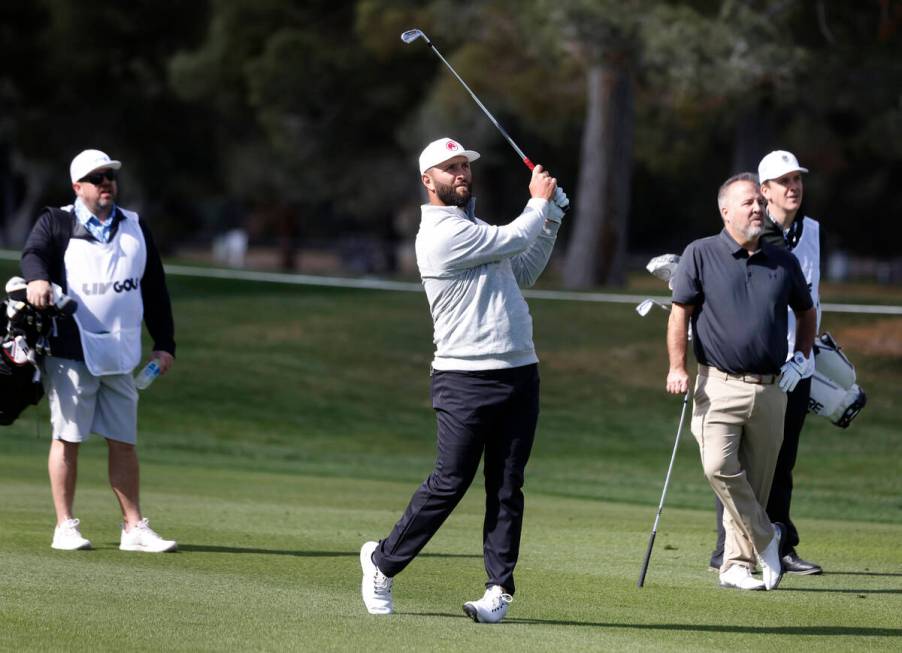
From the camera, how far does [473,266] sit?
6.88 metres

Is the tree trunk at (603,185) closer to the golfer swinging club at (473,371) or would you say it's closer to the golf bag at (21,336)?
the golf bag at (21,336)

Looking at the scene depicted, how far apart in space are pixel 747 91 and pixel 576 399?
20.6 ft

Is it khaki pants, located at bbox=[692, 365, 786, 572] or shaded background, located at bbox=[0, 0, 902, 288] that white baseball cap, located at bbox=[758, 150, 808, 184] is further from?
shaded background, located at bbox=[0, 0, 902, 288]

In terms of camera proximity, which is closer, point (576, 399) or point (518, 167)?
point (576, 399)

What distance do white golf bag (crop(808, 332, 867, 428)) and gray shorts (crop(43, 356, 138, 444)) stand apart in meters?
3.70

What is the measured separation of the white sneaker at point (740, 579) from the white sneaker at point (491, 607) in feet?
5.27

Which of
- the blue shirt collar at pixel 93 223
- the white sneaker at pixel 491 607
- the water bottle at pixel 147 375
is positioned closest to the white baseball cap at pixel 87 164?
the blue shirt collar at pixel 93 223

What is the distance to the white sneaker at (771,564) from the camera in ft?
26.0

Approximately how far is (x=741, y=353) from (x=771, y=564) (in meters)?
1.06

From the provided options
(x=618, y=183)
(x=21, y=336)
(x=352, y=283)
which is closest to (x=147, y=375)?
(x=21, y=336)

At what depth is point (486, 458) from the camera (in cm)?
704

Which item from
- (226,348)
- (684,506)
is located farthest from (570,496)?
(226,348)

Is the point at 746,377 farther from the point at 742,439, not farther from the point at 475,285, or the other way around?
the point at 475,285

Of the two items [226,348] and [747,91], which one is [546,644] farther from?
[747,91]
